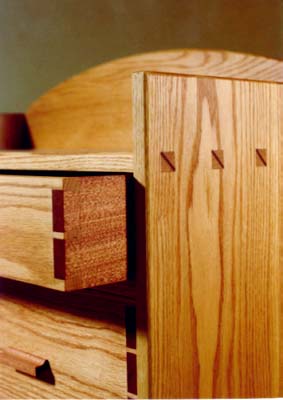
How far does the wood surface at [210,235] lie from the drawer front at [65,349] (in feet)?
0.22

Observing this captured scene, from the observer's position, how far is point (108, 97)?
54.2 inches

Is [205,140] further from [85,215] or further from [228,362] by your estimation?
[228,362]

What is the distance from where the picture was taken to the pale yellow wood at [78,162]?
2.70 ft

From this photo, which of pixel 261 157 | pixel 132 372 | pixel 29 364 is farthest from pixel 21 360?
pixel 261 157

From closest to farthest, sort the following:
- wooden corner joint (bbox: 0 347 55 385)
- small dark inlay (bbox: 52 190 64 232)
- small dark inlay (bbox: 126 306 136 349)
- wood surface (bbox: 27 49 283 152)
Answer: small dark inlay (bbox: 52 190 64 232) → small dark inlay (bbox: 126 306 136 349) → wooden corner joint (bbox: 0 347 55 385) → wood surface (bbox: 27 49 283 152)

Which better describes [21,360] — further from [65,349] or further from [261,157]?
[261,157]

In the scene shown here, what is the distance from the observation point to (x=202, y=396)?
89cm

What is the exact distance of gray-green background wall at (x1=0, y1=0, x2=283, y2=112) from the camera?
4.18 ft

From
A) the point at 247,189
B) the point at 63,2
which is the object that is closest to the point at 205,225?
the point at 247,189

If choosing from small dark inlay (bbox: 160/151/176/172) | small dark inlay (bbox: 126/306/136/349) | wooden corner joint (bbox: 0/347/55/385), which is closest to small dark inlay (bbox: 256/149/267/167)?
small dark inlay (bbox: 160/151/176/172)

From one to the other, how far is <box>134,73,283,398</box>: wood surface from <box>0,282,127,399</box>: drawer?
0.07 meters

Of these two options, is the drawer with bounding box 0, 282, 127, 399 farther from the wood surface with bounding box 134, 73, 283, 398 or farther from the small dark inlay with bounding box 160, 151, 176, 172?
the small dark inlay with bounding box 160, 151, 176, 172

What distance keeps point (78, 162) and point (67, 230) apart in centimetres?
14

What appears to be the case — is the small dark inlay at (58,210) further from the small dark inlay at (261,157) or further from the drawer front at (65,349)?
the small dark inlay at (261,157)
